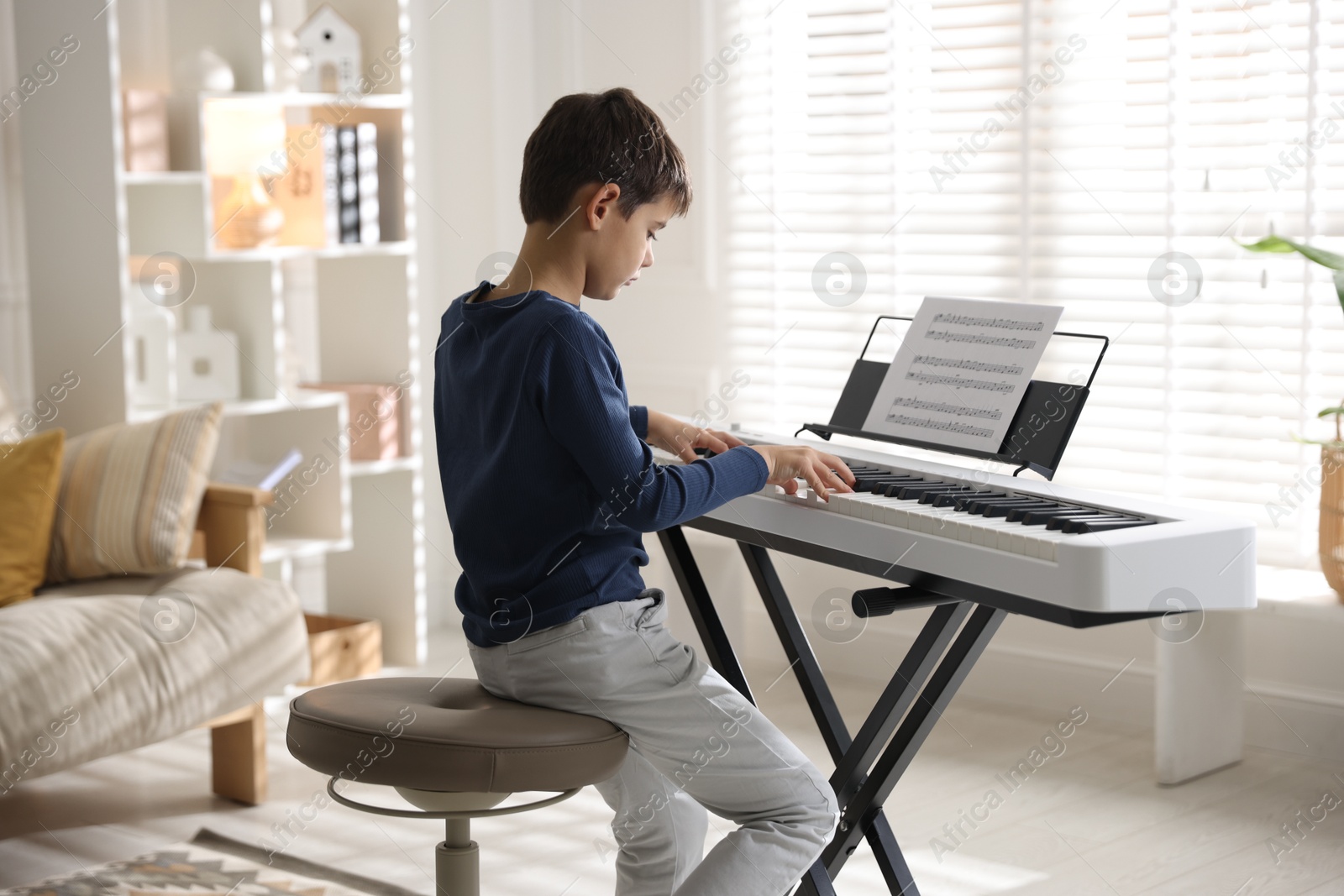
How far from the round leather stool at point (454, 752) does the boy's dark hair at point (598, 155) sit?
23.7 inches

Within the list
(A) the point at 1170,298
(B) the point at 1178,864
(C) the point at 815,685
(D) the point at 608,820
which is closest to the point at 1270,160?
(A) the point at 1170,298

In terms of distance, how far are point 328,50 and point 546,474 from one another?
244 cm

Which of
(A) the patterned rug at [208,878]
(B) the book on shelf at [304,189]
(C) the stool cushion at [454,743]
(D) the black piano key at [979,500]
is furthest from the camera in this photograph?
(B) the book on shelf at [304,189]

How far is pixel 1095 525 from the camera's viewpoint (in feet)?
5.61

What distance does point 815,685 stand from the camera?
85.3 inches

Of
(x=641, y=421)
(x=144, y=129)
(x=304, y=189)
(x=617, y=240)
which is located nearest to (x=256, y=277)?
(x=304, y=189)

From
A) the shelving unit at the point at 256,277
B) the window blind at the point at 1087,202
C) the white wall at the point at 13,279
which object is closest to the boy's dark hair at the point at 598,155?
the shelving unit at the point at 256,277

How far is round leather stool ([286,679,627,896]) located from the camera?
5.22ft

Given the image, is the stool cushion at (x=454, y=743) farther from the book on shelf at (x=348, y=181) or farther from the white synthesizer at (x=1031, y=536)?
the book on shelf at (x=348, y=181)

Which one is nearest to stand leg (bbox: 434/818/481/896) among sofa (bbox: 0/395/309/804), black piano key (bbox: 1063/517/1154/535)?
black piano key (bbox: 1063/517/1154/535)

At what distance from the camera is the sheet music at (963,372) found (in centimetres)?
203

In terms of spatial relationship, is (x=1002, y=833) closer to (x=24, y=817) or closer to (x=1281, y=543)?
(x=1281, y=543)

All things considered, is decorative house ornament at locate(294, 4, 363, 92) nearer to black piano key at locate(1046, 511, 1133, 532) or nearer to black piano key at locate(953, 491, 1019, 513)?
black piano key at locate(953, 491, 1019, 513)

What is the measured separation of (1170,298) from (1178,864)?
1.31 meters
